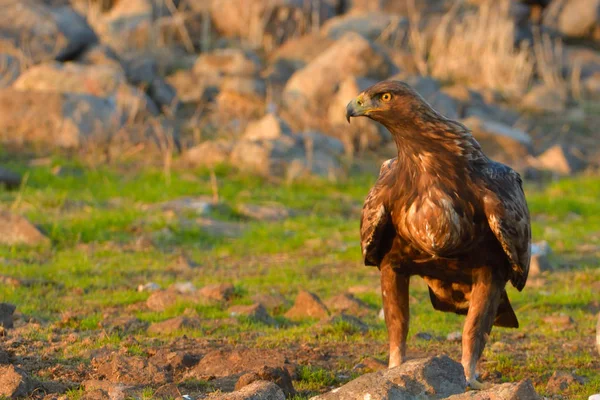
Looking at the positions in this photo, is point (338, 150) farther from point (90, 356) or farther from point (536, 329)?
point (90, 356)

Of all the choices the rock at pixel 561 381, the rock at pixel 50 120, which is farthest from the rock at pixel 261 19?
the rock at pixel 561 381

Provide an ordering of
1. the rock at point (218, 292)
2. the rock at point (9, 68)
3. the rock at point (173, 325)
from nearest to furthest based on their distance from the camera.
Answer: the rock at point (173, 325), the rock at point (218, 292), the rock at point (9, 68)

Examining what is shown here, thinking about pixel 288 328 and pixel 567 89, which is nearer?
pixel 288 328

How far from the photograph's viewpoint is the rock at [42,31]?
65.4 ft

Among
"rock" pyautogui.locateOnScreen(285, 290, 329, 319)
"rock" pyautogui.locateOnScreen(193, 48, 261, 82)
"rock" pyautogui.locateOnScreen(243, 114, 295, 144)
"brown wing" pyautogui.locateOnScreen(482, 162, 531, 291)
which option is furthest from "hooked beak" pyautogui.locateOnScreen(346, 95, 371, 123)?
"rock" pyautogui.locateOnScreen(193, 48, 261, 82)

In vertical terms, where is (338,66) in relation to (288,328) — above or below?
above

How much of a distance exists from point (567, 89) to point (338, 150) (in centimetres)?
932

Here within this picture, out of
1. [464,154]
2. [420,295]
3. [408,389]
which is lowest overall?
[420,295]

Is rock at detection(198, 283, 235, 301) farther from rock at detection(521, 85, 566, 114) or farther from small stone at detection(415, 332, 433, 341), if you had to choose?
rock at detection(521, 85, 566, 114)

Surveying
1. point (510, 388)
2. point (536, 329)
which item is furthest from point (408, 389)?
point (536, 329)

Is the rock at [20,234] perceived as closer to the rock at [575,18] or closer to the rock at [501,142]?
the rock at [501,142]

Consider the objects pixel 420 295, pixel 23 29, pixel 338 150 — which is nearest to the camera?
pixel 420 295

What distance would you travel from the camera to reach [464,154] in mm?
→ 5996

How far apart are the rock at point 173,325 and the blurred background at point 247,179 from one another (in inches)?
1.0
